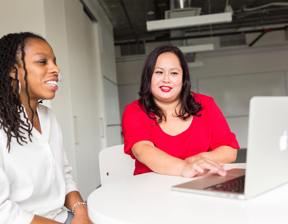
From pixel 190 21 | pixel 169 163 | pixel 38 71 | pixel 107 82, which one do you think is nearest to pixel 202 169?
pixel 169 163

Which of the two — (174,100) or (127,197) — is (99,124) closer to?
(174,100)

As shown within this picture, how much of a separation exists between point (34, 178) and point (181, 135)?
0.77 meters

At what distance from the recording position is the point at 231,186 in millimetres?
1067

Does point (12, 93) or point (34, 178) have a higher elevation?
point (12, 93)

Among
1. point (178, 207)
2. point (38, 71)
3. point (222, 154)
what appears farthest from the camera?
point (222, 154)

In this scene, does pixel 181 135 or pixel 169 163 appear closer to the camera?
pixel 169 163

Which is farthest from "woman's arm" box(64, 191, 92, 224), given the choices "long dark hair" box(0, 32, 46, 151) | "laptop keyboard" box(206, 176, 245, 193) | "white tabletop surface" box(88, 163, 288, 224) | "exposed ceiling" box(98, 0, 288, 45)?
"exposed ceiling" box(98, 0, 288, 45)

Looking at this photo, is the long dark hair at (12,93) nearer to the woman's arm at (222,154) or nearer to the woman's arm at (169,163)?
the woman's arm at (169,163)

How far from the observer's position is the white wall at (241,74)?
9414mm

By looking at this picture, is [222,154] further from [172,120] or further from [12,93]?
[12,93]

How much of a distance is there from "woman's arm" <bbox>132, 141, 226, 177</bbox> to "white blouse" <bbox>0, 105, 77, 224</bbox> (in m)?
0.38

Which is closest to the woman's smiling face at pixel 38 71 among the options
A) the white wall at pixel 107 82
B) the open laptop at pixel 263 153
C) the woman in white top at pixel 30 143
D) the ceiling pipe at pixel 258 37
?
the woman in white top at pixel 30 143

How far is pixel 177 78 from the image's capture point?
185cm

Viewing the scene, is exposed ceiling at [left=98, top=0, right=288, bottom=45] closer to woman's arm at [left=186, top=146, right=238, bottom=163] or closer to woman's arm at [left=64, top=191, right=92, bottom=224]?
woman's arm at [left=186, top=146, right=238, bottom=163]
